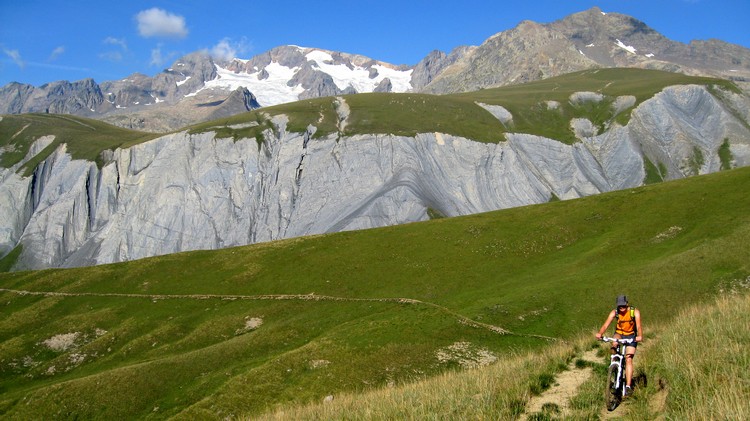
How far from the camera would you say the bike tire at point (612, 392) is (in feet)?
46.9

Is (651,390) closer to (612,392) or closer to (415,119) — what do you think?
(612,392)

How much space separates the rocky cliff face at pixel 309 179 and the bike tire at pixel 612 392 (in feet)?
405

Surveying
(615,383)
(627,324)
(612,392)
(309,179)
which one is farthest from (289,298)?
(309,179)

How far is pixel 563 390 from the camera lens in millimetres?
16875

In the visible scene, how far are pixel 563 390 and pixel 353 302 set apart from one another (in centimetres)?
3825

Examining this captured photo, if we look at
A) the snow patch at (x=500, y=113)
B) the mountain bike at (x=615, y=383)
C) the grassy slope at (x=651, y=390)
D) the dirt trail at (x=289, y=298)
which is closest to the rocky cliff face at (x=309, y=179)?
the snow patch at (x=500, y=113)

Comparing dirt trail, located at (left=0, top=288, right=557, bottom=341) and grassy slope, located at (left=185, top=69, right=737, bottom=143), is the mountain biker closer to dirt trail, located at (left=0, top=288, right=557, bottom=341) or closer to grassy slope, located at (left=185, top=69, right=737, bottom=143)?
dirt trail, located at (left=0, top=288, right=557, bottom=341)

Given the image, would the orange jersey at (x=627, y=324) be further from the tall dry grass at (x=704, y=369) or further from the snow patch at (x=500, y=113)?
the snow patch at (x=500, y=113)

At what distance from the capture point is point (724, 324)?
1628cm

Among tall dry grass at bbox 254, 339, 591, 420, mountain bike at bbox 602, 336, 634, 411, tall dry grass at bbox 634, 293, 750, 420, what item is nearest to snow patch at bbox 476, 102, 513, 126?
tall dry grass at bbox 254, 339, 591, 420

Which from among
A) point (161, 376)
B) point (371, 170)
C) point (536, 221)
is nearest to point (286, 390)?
point (161, 376)

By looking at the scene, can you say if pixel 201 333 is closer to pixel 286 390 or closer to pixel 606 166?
pixel 286 390

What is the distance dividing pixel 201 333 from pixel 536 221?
142 feet

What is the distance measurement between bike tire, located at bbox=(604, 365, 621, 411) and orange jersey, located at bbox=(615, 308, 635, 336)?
6.57 ft
